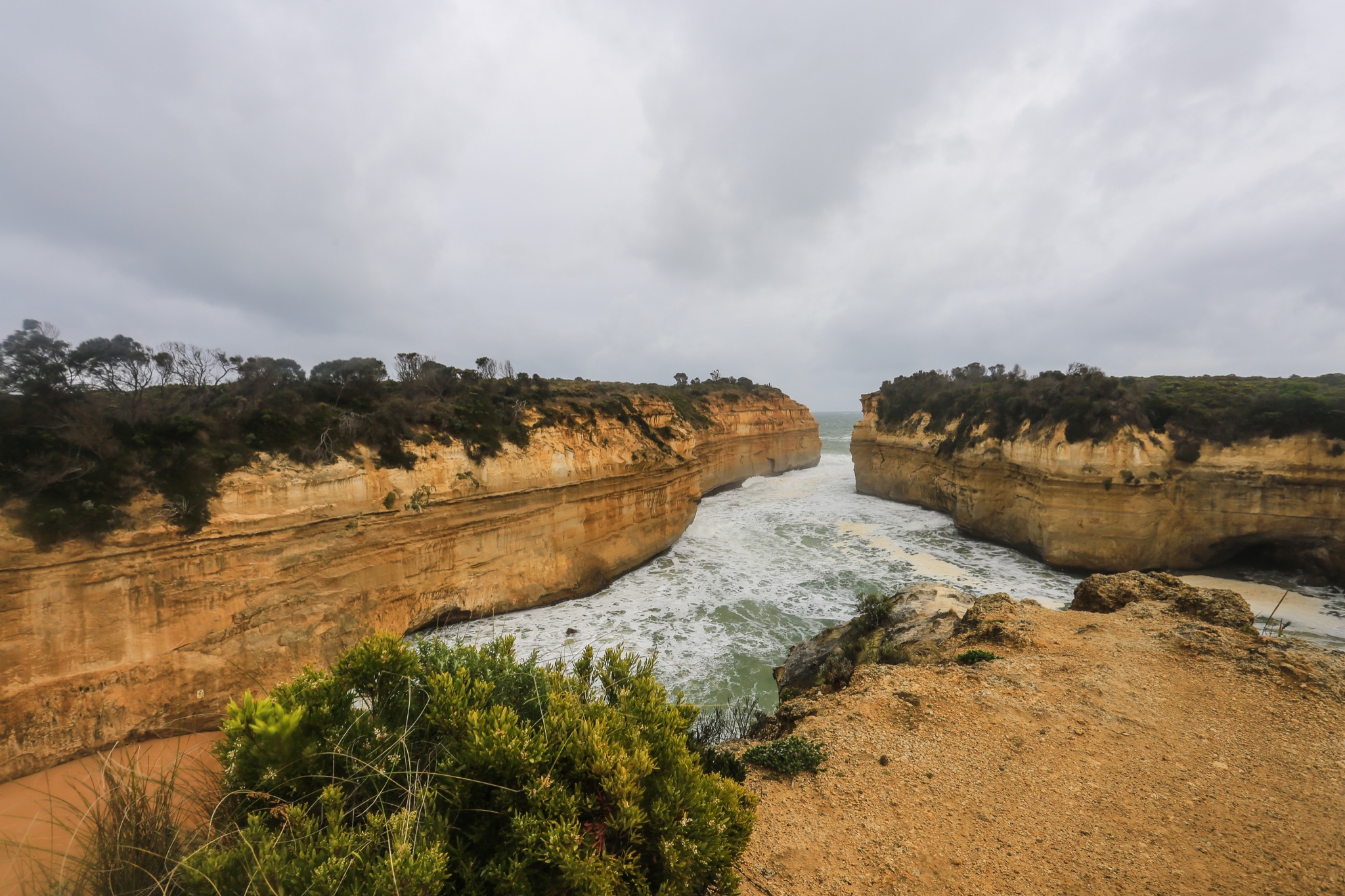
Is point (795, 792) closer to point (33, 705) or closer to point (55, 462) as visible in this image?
point (33, 705)

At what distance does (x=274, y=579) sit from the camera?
8.65m

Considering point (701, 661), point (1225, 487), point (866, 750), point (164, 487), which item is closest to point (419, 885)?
point (866, 750)

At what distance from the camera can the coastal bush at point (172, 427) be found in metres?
7.15

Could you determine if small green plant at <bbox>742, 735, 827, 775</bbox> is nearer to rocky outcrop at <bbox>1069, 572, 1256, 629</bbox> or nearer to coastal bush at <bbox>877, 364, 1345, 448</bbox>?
rocky outcrop at <bbox>1069, 572, 1256, 629</bbox>

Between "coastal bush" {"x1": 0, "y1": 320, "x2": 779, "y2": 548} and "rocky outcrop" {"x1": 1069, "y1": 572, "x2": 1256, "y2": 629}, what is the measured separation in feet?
44.7

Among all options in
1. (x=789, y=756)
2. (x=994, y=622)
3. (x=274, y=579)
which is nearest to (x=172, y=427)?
(x=274, y=579)

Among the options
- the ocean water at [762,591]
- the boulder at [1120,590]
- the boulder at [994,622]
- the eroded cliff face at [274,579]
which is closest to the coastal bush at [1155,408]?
the ocean water at [762,591]

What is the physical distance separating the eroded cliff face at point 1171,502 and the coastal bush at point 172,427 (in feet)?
58.1

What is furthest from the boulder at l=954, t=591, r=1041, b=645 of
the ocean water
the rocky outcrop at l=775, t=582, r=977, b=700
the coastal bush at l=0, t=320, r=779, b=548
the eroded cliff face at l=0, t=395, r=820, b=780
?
the coastal bush at l=0, t=320, r=779, b=548

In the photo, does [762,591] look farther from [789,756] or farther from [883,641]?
[789,756]

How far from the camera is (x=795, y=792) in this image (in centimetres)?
465

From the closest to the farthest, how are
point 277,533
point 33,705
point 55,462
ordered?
1. point 33,705
2. point 55,462
3. point 277,533

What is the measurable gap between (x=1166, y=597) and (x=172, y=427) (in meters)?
18.7

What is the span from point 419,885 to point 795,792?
397 centimetres
